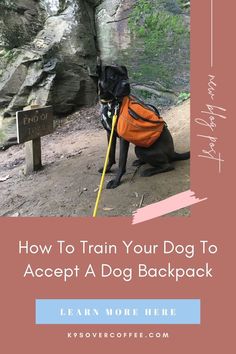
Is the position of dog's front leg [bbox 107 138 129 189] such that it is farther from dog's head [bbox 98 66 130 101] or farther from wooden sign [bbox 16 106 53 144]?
wooden sign [bbox 16 106 53 144]

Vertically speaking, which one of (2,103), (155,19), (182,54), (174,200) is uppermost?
(155,19)

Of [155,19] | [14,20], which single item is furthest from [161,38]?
[14,20]

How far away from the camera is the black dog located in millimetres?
4066

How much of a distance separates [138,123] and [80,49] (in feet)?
15.4

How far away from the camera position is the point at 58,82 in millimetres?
8109

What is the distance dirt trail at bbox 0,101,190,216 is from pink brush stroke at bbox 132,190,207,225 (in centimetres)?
9

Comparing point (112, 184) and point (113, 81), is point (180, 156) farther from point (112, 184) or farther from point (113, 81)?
point (113, 81)

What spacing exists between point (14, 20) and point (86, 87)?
6.09 feet

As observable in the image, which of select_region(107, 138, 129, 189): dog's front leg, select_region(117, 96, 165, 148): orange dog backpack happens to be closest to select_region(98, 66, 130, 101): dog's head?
select_region(117, 96, 165, 148): orange dog backpack

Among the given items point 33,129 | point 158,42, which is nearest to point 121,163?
point 33,129

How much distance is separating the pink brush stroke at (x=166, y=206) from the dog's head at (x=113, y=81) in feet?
3.80

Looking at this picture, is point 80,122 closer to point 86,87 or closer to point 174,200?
point 86,87

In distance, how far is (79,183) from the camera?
4.65m

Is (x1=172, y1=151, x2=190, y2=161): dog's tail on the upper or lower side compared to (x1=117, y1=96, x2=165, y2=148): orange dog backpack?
lower
